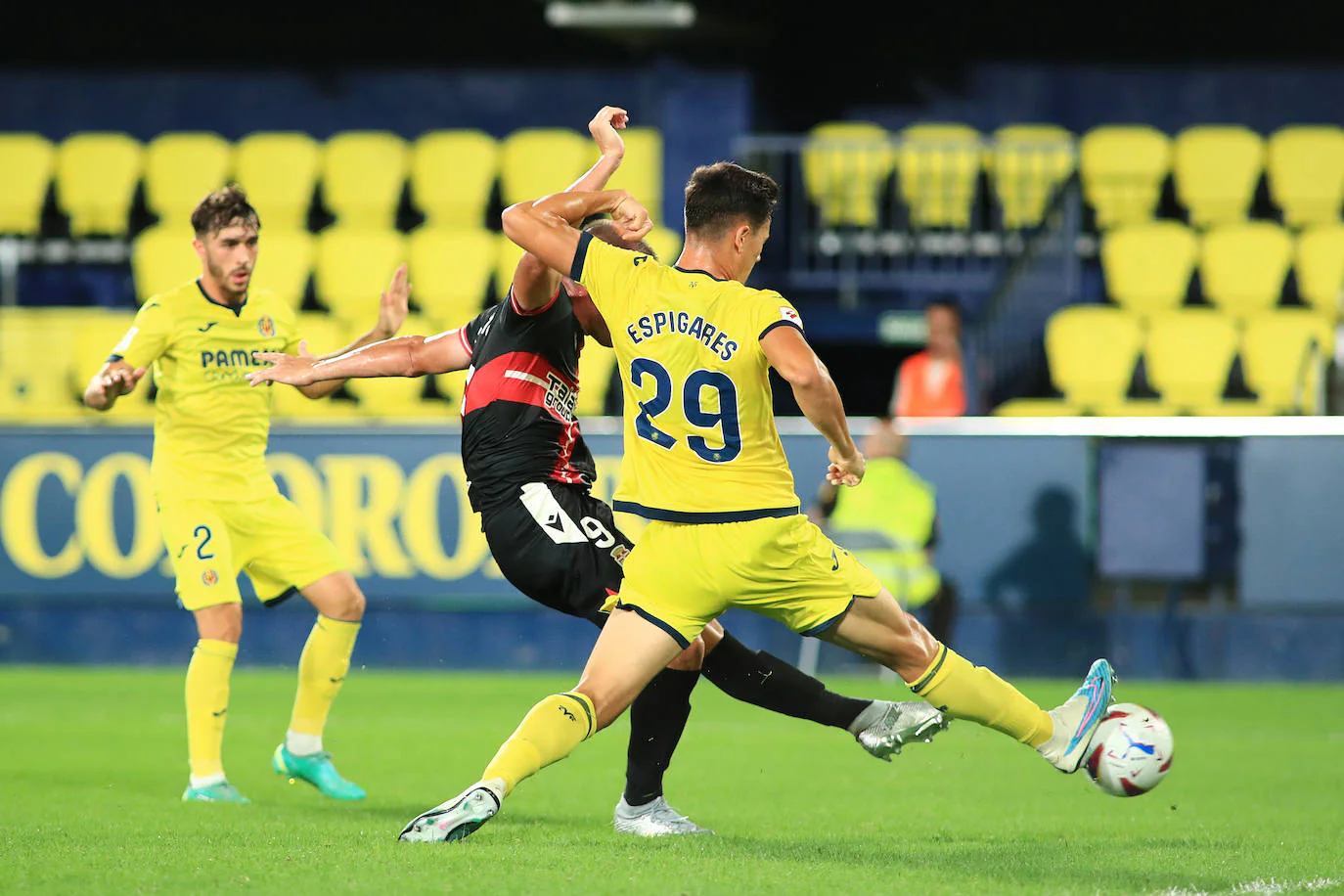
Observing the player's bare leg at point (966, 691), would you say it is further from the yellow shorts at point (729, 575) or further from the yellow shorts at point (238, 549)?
the yellow shorts at point (238, 549)

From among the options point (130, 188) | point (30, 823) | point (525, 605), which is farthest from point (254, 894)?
point (130, 188)

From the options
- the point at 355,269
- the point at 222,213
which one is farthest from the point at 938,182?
the point at 222,213

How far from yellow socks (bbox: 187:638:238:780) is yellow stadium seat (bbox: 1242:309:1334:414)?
9308 mm

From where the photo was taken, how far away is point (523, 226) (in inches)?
209

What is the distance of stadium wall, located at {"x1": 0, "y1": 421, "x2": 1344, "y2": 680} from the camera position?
38.6ft

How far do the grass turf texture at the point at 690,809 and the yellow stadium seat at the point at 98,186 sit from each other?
7359 mm

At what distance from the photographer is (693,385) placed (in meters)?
5.23

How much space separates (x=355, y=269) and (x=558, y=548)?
10.1m

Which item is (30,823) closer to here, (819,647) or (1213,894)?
(1213,894)

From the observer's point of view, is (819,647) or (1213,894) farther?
(819,647)

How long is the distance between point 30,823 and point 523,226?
2.72 meters

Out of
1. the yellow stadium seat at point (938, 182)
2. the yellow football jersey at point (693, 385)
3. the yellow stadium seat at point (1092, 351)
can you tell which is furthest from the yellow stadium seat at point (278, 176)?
the yellow football jersey at point (693, 385)

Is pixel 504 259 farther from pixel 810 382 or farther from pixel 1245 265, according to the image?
pixel 810 382

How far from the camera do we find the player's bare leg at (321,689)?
6.97m
